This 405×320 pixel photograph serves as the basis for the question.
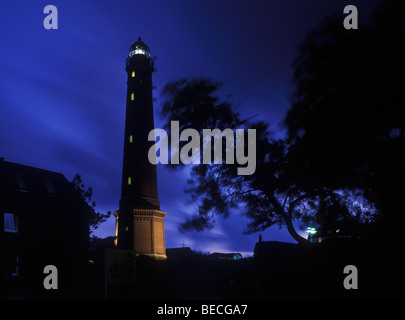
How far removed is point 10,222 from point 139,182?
17606mm

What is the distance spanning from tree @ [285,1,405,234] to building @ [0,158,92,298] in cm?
2152

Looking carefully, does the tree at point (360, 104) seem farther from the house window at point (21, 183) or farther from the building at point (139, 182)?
the building at point (139, 182)

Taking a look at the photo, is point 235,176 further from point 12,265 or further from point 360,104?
point 12,265

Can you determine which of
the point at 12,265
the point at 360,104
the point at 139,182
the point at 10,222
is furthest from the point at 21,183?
the point at 360,104

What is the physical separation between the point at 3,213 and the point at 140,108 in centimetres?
2240

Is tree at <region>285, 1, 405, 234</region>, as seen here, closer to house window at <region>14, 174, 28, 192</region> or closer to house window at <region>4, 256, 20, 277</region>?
house window at <region>4, 256, 20, 277</region>

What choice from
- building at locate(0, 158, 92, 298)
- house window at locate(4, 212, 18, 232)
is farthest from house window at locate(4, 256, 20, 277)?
house window at locate(4, 212, 18, 232)

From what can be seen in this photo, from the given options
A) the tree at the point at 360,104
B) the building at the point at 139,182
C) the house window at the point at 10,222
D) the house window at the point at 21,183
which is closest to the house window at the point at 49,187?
the house window at the point at 21,183

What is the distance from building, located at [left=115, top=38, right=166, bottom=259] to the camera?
41.0 meters

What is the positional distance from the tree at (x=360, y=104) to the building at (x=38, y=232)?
21.5 metres

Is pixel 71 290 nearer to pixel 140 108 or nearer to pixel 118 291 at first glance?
pixel 118 291

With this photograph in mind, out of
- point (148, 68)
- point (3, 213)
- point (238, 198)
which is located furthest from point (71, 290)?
point (148, 68)

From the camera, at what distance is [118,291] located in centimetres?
1244

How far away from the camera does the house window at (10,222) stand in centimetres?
2589
